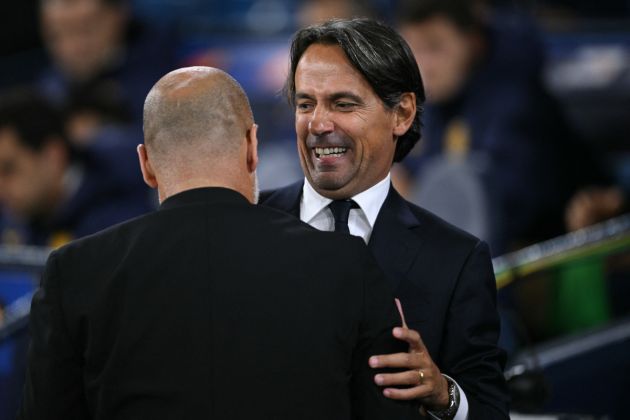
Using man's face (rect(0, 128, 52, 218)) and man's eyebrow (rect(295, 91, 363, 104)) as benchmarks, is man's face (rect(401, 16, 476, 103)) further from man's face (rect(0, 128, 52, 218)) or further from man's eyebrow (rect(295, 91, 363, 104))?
man's eyebrow (rect(295, 91, 363, 104))

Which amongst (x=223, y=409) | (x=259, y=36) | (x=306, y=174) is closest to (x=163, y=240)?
(x=223, y=409)

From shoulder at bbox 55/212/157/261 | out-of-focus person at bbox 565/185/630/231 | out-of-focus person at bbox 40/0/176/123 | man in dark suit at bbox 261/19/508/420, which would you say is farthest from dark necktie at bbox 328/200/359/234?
out-of-focus person at bbox 40/0/176/123

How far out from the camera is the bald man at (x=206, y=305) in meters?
2.18

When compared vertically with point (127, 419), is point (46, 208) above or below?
above

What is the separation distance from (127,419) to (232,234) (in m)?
0.40

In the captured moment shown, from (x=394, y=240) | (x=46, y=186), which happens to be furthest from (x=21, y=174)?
(x=394, y=240)

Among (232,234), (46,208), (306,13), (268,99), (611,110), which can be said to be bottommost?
(232,234)

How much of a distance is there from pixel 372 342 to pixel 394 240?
490mm

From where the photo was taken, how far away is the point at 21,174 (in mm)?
6848

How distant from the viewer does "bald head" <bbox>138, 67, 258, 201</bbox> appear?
2236 mm

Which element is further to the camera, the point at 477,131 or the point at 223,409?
the point at 477,131

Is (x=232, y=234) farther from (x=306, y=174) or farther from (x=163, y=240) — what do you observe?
(x=306, y=174)

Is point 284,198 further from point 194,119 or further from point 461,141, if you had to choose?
point 461,141

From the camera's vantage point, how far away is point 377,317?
2.24 metres
